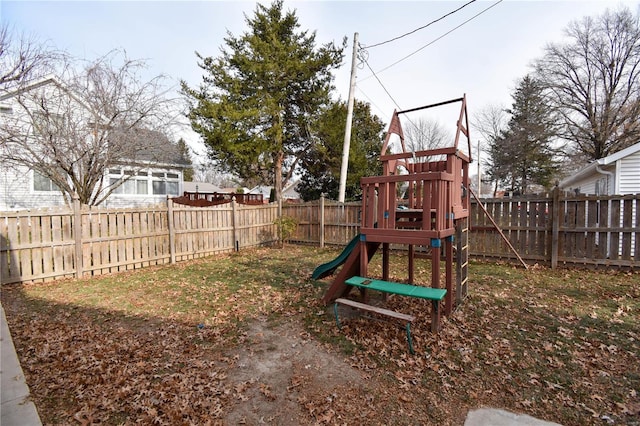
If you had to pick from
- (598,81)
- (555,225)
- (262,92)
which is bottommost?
(555,225)

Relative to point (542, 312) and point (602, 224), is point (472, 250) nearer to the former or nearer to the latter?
point (602, 224)

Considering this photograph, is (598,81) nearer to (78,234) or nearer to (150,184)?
(150,184)

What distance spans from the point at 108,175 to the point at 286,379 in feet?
38.8

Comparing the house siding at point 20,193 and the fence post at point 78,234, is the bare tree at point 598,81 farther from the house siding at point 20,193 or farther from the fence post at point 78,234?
the house siding at point 20,193

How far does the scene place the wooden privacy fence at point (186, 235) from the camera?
600 centimetres

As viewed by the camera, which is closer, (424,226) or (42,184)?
(424,226)

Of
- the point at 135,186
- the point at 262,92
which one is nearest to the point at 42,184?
the point at 135,186

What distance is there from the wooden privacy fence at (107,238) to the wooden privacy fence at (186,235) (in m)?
0.02

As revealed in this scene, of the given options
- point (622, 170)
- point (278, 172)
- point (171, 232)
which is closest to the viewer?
point (171, 232)

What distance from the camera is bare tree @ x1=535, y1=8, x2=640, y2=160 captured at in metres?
16.6

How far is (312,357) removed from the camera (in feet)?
11.1

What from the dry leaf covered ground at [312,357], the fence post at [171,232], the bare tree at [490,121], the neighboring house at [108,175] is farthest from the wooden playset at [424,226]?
the bare tree at [490,121]

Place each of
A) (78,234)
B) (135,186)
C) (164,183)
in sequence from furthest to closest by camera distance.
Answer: (164,183) → (135,186) → (78,234)

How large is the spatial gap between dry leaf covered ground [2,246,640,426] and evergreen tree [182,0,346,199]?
9749 mm
